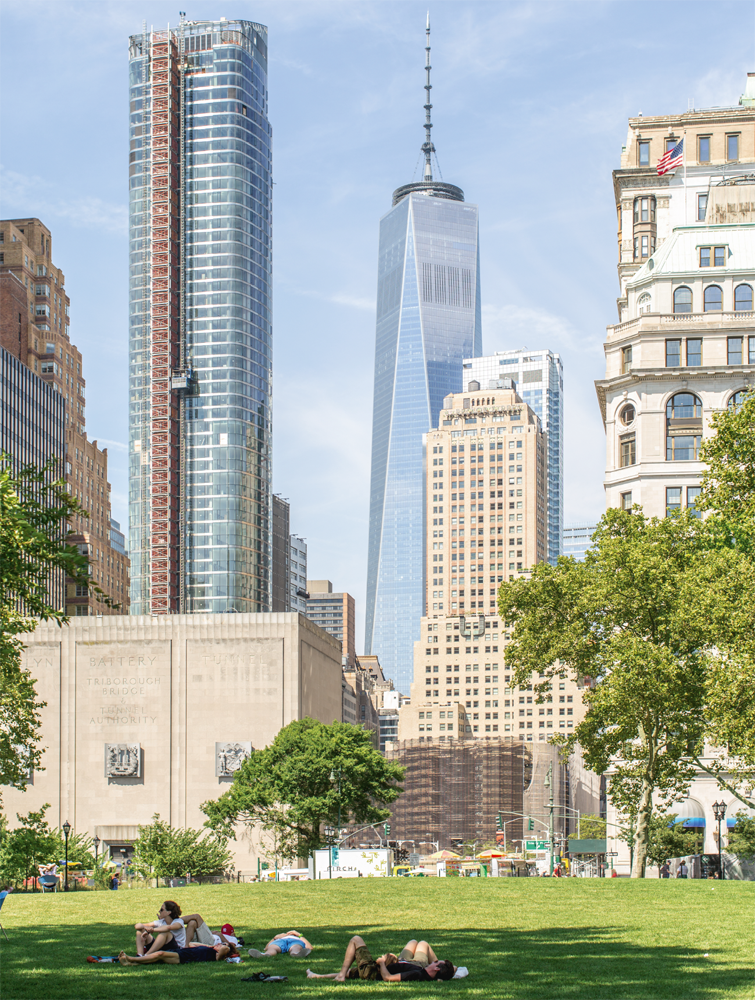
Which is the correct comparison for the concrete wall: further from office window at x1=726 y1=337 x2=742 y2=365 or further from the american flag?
the american flag

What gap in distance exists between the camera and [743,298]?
99625mm

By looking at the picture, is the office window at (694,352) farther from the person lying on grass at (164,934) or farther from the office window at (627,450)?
the person lying on grass at (164,934)

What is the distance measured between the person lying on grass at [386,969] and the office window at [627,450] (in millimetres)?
78170

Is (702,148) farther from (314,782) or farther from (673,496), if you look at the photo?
(314,782)

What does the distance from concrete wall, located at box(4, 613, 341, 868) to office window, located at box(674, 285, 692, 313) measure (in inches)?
2036

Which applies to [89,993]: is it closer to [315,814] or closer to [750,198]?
[315,814]

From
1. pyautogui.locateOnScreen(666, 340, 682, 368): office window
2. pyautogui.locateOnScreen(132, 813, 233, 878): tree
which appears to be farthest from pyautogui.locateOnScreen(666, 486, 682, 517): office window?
pyautogui.locateOnScreen(132, 813, 233, 878): tree

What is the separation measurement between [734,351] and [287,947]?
7989 centimetres

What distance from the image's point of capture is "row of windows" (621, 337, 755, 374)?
97.2m

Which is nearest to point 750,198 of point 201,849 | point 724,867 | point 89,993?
point 724,867

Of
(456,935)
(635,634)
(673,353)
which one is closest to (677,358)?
(673,353)

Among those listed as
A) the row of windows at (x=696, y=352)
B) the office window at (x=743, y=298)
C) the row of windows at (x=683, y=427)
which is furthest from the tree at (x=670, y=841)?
the office window at (x=743, y=298)

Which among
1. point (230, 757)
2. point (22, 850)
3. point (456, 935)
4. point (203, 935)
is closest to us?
point (203, 935)

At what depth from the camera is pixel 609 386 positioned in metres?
99.2
